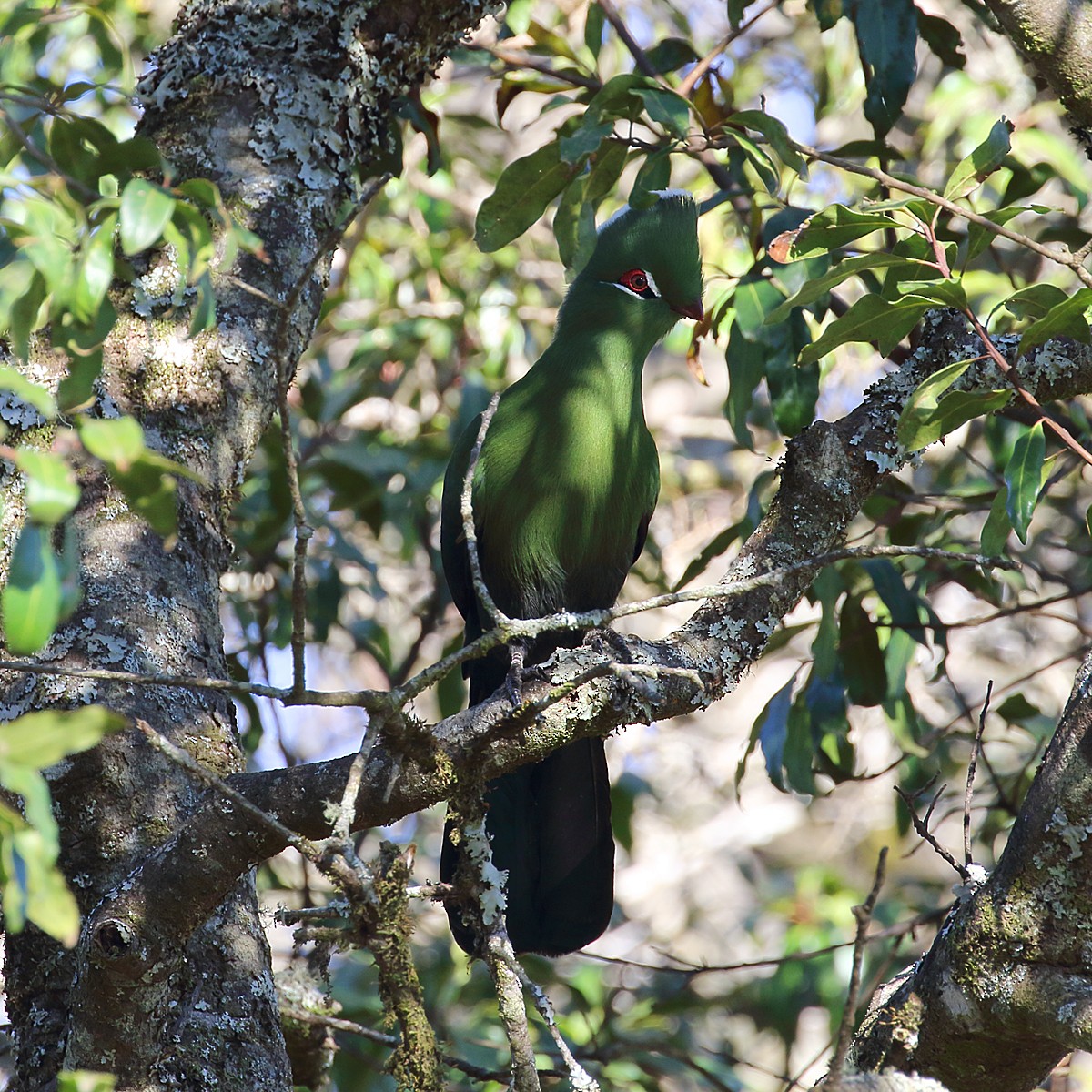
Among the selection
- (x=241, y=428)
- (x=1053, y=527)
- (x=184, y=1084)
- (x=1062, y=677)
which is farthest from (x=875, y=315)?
Answer: (x=1062, y=677)

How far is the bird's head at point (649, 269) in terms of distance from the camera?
2848mm

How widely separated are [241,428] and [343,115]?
0.72m

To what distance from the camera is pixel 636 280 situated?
2926 mm

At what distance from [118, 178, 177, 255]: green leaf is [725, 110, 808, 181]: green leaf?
5.05 feet

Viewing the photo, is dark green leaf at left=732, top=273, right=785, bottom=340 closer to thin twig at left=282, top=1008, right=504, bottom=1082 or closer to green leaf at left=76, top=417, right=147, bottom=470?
thin twig at left=282, top=1008, right=504, bottom=1082

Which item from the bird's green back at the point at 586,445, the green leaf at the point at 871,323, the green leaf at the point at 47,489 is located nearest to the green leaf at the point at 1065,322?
the green leaf at the point at 871,323

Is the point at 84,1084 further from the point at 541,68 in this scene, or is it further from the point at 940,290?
the point at 541,68

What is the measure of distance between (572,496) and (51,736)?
77.8 inches

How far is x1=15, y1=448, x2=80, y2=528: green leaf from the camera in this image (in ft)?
2.87

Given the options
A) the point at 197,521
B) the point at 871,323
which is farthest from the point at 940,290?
the point at 197,521

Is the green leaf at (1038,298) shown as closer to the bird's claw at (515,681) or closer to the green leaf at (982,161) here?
the green leaf at (982,161)

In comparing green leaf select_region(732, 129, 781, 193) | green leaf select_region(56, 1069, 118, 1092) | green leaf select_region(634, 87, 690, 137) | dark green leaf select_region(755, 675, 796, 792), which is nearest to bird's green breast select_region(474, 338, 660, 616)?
dark green leaf select_region(755, 675, 796, 792)

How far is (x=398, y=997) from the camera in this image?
1378 mm

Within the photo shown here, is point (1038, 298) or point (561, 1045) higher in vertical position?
point (1038, 298)
